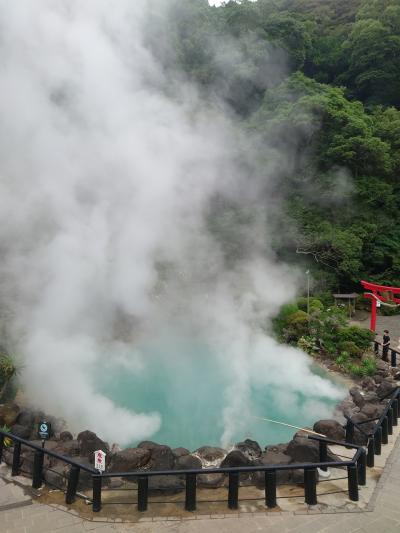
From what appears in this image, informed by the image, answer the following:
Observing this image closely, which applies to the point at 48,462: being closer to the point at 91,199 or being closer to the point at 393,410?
the point at 393,410

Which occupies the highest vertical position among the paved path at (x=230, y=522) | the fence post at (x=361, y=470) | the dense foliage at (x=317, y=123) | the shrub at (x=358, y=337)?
the dense foliage at (x=317, y=123)

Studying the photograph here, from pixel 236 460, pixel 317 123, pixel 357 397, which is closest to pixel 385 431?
pixel 357 397

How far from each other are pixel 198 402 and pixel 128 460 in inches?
106

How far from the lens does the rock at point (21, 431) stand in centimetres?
634

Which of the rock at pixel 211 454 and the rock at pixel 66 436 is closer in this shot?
the rock at pixel 211 454

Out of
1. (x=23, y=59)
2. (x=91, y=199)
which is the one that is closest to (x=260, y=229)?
(x=91, y=199)

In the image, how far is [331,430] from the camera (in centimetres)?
641

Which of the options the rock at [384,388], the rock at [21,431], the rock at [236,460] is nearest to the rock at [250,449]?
the rock at [236,460]

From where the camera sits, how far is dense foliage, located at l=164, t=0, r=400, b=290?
16.7 meters

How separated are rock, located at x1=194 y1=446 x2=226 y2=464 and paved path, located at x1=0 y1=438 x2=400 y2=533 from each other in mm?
1591

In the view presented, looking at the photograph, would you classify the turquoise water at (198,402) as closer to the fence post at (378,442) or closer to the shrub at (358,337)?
the fence post at (378,442)

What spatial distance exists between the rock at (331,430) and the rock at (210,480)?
2.04m

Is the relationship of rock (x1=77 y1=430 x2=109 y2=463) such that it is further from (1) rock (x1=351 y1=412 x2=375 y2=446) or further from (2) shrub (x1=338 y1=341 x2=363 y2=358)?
(2) shrub (x1=338 y1=341 x2=363 y2=358)

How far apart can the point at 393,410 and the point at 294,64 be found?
927 inches
